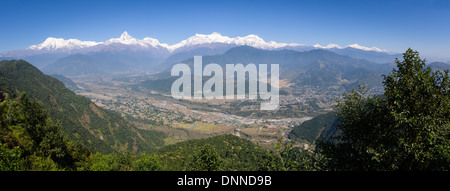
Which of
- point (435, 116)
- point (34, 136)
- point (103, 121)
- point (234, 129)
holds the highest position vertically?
point (435, 116)

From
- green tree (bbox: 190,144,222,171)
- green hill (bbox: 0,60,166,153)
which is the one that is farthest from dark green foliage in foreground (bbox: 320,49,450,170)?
green hill (bbox: 0,60,166,153)

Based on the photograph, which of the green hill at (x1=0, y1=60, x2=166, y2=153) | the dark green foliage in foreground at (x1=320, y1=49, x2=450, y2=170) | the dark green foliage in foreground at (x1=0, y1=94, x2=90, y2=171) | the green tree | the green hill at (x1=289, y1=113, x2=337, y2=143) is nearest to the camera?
the dark green foliage in foreground at (x1=320, y1=49, x2=450, y2=170)

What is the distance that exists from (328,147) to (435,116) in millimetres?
5946

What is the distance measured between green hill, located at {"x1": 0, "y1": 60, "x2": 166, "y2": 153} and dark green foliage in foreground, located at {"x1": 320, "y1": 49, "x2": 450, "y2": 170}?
291ft

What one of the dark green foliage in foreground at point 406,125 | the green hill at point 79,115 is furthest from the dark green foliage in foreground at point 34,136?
the green hill at point 79,115

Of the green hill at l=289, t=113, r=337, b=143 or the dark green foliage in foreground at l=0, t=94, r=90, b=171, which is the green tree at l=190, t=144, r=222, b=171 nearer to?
the dark green foliage in foreground at l=0, t=94, r=90, b=171

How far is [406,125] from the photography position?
33.5 ft

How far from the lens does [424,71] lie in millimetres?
10828

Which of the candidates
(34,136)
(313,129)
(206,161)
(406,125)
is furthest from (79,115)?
(313,129)

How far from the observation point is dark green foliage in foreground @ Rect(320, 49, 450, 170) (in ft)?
31.3

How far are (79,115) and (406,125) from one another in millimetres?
125384

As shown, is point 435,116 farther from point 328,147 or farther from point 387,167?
point 328,147
